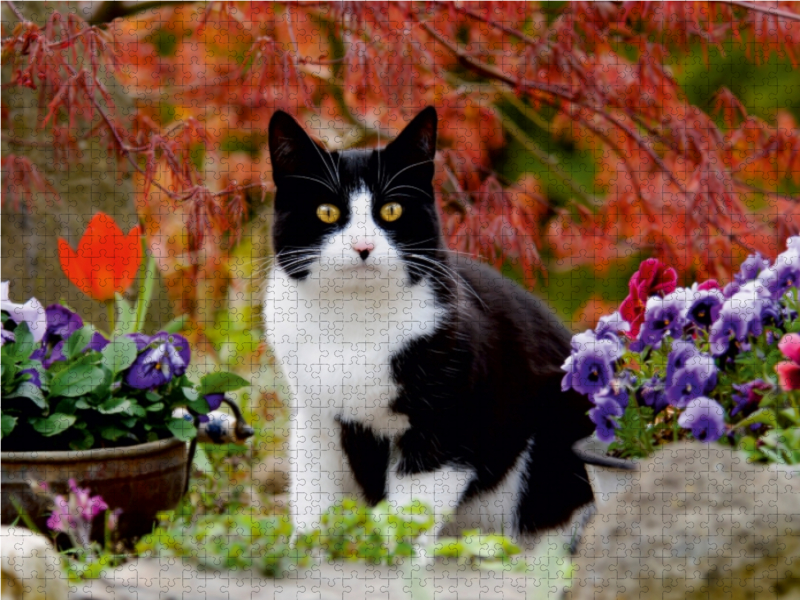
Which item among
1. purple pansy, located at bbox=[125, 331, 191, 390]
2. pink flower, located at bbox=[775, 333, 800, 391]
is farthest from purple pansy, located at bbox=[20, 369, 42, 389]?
pink flower, located at bbox=[775, 333, 800, 391]

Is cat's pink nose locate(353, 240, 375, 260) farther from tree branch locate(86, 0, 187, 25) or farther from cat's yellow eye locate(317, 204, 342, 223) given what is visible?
tree branch locate(86, 0, 187, 25)

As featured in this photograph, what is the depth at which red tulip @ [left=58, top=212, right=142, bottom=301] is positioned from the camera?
2.36 meters

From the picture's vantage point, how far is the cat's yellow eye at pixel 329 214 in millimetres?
2180

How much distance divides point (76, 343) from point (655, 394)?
149cm

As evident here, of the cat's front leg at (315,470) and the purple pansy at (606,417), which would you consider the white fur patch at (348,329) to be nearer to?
the cat's front leg at (315,470)

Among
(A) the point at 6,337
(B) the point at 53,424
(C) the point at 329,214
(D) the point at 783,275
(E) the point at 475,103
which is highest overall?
(E) the point at 475,103

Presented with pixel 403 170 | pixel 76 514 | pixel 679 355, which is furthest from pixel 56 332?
pixel 679 355

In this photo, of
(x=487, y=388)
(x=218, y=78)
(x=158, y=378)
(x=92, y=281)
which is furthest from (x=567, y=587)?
(x=218, y=78)

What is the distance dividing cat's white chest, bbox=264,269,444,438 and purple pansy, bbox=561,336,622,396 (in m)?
0.37

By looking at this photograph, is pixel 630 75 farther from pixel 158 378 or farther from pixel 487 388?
pixel 158 378

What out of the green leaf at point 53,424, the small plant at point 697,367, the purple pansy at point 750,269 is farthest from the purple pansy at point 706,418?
the green leaf at point 53,424

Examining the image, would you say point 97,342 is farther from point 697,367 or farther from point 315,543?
point 697,367

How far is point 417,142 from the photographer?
2230mm

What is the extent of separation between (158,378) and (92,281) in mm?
342
